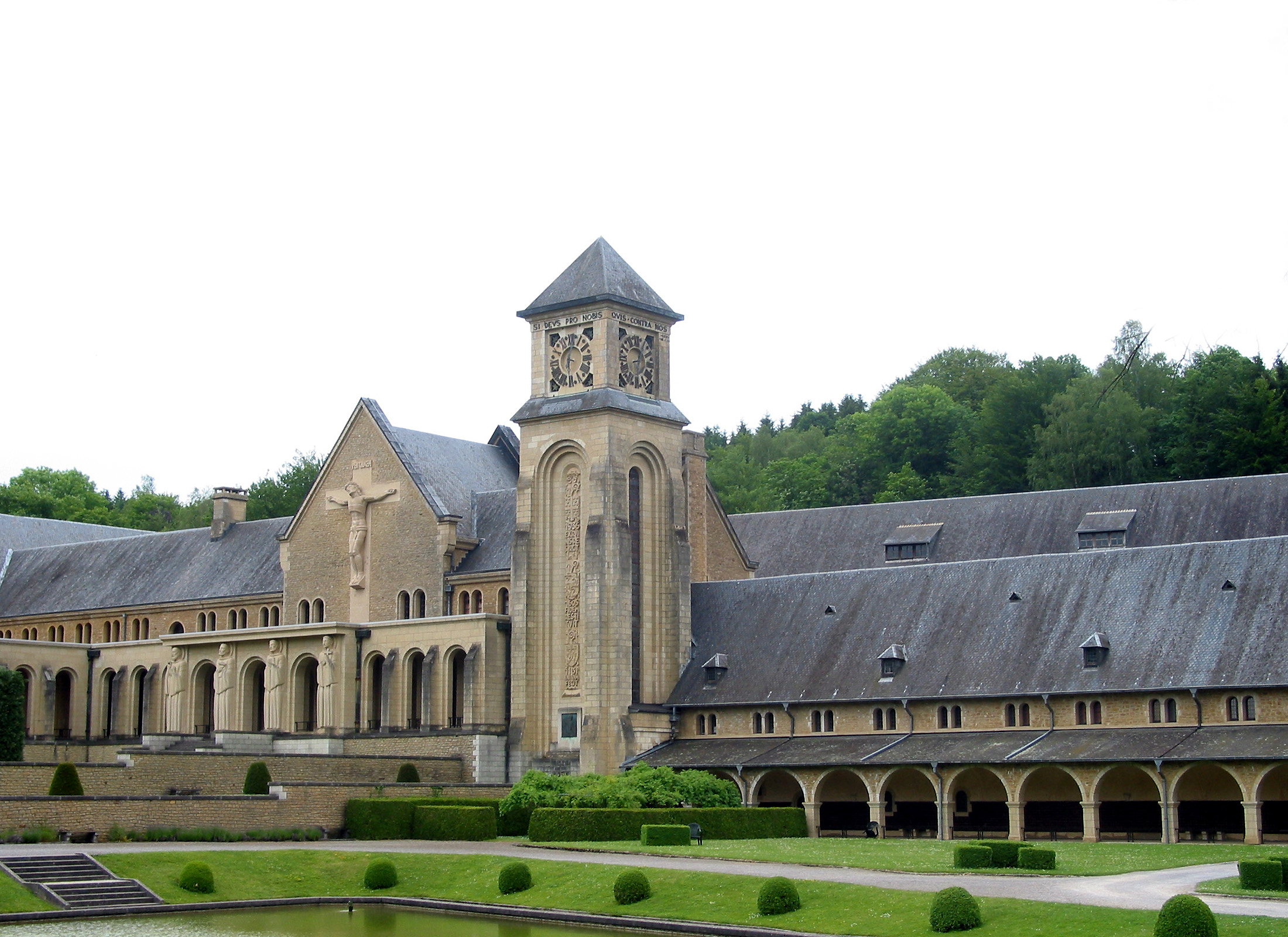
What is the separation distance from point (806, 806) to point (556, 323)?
22377 millimetres

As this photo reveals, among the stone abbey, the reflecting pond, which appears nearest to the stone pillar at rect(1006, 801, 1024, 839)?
the stone abbey

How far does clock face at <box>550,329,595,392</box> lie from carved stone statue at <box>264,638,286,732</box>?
15.8 m

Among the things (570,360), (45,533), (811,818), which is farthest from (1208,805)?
(45,533)

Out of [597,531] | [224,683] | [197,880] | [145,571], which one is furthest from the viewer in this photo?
[145,571]

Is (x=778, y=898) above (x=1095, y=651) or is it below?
below

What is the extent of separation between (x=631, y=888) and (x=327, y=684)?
33500 millimetres

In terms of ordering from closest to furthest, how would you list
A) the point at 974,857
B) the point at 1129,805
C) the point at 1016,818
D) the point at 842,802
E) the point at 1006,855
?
1. the point at 974,857
2. the point at 1006,855
3. the point at 1016,818
4. the point at 1129,805
5. the point at 842,802

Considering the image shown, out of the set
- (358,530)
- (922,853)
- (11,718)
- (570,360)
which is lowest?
(922,853)

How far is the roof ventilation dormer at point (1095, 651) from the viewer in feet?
184

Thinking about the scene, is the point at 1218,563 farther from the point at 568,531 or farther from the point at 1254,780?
the point at 568,531

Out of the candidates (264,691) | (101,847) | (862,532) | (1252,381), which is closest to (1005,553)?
(862,532)

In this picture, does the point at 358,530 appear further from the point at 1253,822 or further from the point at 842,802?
the point at 1253,822

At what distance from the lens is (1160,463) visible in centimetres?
9162

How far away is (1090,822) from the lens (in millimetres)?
51875
